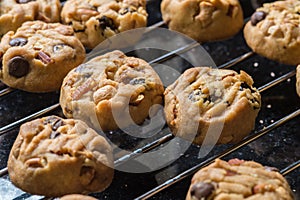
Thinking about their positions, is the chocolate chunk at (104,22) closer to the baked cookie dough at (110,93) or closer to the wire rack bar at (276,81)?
the baked cookie dough at (110,93)

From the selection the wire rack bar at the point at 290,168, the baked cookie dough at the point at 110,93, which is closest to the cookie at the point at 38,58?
the baked cookie dough at the point at 110,93

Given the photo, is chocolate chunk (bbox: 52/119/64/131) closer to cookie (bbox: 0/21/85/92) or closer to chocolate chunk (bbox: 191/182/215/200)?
cookie (bbox: 0/21/85/92)

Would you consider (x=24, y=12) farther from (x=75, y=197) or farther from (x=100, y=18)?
(x=75, y=197)

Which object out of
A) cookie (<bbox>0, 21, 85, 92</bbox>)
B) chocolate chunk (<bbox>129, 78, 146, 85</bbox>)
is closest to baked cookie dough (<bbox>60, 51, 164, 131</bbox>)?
chocolate chunk (<bbox>129, 78, 146, 85</bbox>)

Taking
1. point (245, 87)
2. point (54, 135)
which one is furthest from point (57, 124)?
point (245, 87)

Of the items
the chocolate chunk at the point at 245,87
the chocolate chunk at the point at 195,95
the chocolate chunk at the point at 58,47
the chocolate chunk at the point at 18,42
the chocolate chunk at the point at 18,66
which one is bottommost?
the chocolate chunk at the point at 245,87

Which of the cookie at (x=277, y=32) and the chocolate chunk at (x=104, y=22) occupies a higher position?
the chocolate chunk at (x=104, y=22)
